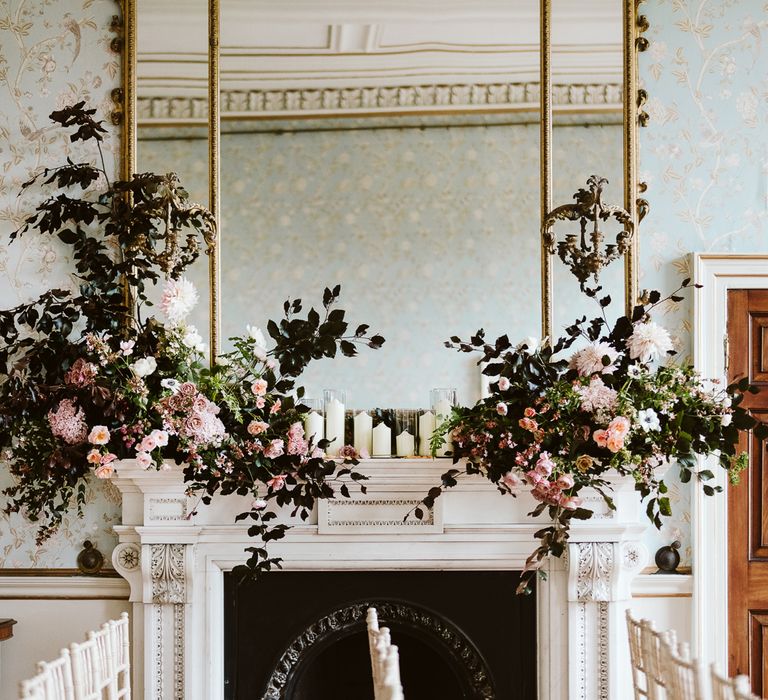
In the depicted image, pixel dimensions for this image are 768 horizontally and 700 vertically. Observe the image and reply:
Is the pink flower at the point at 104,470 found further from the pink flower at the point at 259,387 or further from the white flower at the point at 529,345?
the white flower at the point at 529,345

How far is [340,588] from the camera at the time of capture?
3.18 metres

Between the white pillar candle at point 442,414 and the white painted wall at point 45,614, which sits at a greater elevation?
the white pillar candle at point 442,414

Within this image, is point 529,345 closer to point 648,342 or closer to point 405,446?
point 648,342

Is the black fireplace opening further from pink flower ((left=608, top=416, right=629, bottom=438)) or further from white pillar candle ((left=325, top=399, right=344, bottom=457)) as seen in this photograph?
pink flower ((left=608, top=416, right=629, bottom=438))

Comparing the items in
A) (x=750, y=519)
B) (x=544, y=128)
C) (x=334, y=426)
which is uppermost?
(x=544, y=128)

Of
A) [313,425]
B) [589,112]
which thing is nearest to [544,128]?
[589,112]

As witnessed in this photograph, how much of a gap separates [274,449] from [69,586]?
0.98m

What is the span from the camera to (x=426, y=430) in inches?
122

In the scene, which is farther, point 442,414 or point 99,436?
point 442,414

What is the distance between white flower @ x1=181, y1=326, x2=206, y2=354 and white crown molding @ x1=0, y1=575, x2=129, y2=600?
879mm

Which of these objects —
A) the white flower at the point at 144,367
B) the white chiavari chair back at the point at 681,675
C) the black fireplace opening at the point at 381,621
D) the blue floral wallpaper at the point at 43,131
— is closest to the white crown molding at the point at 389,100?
the blue floral wallpaper at the point at 43,131

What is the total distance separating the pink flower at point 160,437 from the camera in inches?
112

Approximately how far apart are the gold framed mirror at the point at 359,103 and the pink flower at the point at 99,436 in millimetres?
567

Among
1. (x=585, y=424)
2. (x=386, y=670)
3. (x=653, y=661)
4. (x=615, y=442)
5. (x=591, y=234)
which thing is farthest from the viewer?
(x=591, y=234)
